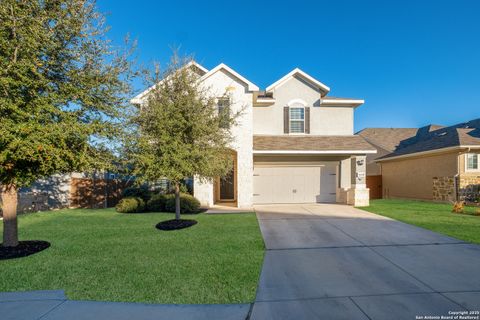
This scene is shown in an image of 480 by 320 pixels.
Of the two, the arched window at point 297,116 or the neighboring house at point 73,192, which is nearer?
the neighboring house at point 73,192

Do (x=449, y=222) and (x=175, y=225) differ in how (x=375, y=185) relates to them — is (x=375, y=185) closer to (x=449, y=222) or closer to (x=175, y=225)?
(x=449, y=222)

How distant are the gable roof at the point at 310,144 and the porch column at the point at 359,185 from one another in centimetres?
63

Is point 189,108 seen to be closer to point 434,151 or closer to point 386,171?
point 434,151

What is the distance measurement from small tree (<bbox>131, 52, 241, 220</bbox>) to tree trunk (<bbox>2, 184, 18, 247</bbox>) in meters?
3.02

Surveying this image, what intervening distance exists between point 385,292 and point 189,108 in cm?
675

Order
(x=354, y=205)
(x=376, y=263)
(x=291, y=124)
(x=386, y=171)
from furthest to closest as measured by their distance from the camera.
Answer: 1. (x=386, y=171)
2. (x=291, y=124)
3. (x=354, y=205)
4. (x=376, y=263)

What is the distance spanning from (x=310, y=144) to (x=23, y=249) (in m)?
12.3

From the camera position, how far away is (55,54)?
5539 millimetres

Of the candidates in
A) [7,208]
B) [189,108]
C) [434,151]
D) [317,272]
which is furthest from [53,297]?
[434,151]

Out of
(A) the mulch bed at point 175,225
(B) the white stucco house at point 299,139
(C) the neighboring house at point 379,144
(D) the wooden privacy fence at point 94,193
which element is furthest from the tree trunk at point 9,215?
(C) the neighboring house at point 379,144

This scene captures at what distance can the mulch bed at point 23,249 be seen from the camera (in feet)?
18.4

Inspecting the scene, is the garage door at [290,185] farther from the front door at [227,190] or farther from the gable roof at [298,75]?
the gable roof at [298,75]

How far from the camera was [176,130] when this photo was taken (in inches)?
305

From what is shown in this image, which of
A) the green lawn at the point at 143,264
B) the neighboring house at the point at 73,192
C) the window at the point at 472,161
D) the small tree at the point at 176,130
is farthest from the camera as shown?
the window at the point at 472,161
